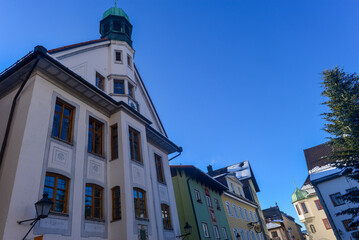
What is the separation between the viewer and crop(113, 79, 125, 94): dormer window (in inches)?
648

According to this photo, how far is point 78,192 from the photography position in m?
10.1

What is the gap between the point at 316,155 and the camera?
3731 centimetres

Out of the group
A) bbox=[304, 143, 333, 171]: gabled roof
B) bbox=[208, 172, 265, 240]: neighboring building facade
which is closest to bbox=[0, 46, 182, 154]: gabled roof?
bbox=[208, 172, 265, 240]: neighboring building facade

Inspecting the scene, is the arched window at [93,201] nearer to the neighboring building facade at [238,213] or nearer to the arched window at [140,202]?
the arched window at [140,202]

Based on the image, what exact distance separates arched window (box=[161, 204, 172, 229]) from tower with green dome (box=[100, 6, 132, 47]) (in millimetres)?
13108

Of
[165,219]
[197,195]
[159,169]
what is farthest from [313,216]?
[165,219]

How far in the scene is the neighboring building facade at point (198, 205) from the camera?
19.8 m

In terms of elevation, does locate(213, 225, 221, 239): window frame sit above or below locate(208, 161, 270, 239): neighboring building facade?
below

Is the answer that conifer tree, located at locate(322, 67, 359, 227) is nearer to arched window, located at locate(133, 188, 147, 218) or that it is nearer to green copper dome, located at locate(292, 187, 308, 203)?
arched window, located at locate(133, 188, 147, 218)

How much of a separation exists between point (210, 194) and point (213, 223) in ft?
11.2

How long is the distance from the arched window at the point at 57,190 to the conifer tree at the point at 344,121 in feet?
66.0

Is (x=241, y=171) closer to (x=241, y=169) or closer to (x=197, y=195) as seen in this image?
(x=241, y=169)

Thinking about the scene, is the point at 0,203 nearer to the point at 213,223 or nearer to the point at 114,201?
the point at 114,201

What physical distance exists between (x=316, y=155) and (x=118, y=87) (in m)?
33.4
